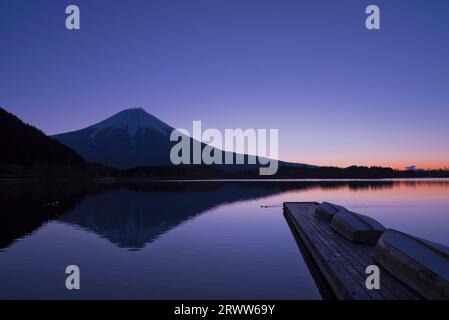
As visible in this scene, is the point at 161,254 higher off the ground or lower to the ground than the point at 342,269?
lower

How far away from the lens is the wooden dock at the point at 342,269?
42.8 ft

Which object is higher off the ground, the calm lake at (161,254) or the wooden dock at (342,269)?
the wooden dock at (342,269)

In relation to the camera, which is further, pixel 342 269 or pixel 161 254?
pixel 161 254

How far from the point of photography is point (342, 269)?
16.3 meters

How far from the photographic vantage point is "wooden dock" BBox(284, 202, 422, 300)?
13.1 m

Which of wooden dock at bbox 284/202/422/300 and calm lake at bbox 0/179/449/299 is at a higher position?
wooden dock at bbox 284/202/422/300

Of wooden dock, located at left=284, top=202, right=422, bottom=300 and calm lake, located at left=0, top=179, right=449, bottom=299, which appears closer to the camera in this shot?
wooden dock, located at left=284, top=202, right=422, bottom=300

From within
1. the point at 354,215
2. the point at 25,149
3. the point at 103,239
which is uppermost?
the point at 25,149

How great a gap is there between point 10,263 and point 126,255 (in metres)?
6.15

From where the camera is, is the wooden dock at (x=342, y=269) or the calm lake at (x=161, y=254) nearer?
the wooden dock at (x=342, y=269)
